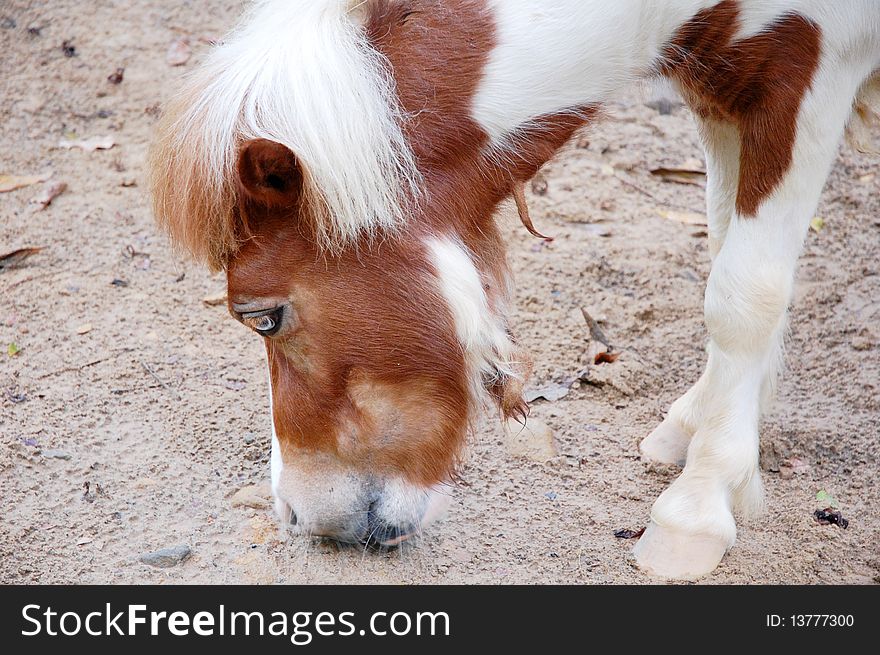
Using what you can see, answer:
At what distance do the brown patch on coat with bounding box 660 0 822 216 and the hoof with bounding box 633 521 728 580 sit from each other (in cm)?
95

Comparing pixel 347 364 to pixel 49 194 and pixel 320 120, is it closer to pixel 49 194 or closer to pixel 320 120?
pixel 320 120

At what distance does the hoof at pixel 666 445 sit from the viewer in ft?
10.4

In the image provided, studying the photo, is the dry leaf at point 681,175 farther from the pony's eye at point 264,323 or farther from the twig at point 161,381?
the pony's eye at point 264,323

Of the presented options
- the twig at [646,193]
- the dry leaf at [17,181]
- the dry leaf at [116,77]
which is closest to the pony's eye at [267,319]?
the dry leaf at [17,181]

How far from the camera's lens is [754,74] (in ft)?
7.93

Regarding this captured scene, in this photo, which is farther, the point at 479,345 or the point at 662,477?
the point at 662,477

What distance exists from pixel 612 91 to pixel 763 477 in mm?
1499

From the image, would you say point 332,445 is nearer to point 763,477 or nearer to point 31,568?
point 31,568

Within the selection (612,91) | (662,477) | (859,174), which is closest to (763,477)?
(662,477)

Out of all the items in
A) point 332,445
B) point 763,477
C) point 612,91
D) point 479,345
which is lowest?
point 763,477

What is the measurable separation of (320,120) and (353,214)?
0.71ft

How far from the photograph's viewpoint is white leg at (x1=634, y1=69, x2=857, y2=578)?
2.47m

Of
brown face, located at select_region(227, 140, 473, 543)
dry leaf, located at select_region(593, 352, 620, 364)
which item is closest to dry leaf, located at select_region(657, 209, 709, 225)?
dry leaf, located at select_region(593, 352, 620, 364)

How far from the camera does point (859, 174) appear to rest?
4.87 m
